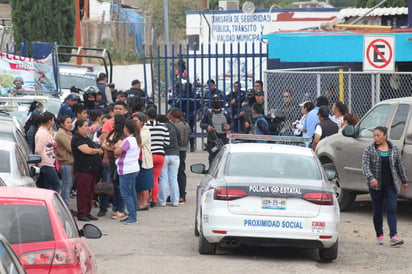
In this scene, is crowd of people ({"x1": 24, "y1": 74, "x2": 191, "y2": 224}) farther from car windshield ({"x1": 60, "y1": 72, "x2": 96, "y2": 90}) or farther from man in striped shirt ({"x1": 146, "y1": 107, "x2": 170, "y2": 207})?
car windshield ({"x1": 60, "y1": 72, "x2": 96, "y2": 90})

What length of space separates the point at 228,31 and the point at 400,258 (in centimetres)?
3671

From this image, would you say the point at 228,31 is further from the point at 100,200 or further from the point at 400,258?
the point at 400,258

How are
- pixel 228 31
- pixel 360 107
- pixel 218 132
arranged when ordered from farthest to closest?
pixel 228 31, pixel 360 107, pixel 218 132

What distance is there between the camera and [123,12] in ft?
196

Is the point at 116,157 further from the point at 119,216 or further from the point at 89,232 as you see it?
the point at 89,232

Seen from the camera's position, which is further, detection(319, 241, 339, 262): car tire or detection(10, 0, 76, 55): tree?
detection(10, 0, 76, 55): tree

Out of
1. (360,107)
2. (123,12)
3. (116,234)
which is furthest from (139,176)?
(123,12)

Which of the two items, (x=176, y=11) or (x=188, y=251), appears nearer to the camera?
(x=188, y=251)

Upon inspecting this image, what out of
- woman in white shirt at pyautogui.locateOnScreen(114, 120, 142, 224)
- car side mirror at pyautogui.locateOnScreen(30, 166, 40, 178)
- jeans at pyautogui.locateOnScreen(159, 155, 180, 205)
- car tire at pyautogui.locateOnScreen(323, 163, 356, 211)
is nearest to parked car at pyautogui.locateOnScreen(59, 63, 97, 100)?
jeans at pyautogui.locateOnScreen(159, 155, 180, 205)

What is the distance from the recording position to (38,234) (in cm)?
760

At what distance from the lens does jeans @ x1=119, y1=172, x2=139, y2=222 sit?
49.8 ft

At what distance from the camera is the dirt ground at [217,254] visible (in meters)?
11.9

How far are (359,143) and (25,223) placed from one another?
30.6 ft

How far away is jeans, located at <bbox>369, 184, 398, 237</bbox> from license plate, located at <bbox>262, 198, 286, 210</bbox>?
212 cm
